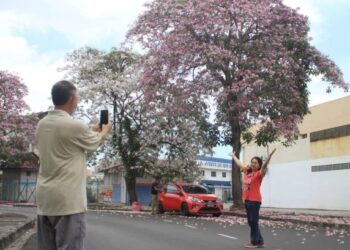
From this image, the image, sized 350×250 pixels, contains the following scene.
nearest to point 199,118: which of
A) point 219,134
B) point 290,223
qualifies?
point 219,134

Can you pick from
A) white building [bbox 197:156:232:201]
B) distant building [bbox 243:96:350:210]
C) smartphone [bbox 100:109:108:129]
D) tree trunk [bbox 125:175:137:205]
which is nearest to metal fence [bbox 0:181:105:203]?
tree trunk [bbox 125:175:137:205]

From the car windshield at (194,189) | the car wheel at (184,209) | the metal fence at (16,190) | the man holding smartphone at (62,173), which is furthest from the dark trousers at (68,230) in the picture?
the metal fence at (16,190)

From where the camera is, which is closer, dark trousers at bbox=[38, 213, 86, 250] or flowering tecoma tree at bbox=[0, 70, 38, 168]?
dark trousers at bbox=[38, 213, 86, 250]

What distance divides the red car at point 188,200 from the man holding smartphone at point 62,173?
19894 millimetres

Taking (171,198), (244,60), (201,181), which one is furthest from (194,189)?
(201,181)

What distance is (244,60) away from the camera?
23688mm

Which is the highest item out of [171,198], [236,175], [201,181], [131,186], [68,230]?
[201,181]

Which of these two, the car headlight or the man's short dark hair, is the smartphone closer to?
the man's short dark hair

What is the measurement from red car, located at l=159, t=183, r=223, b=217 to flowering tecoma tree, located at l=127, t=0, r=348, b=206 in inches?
102

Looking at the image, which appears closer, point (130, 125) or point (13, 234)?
point (13, 234)

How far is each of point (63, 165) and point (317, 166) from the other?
32.4 m

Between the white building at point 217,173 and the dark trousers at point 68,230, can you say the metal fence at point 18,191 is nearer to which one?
the white building at point 217,173

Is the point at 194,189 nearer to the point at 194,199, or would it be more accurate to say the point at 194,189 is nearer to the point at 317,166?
the point at 194,199

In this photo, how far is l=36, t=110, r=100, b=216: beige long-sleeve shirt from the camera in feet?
14.8
